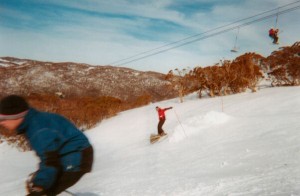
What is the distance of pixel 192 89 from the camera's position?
116 ft

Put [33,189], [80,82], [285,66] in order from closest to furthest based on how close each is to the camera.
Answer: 1. [33,189]
2. [285,66]
3. [80,82]

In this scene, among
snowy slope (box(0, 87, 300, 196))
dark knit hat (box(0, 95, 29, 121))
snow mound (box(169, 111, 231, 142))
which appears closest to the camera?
dark knit hat (box(0, 95, 29, 121))

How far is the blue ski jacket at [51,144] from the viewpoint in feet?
10.2

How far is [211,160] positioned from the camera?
1044 cm

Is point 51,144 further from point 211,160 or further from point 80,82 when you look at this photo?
point 80,82

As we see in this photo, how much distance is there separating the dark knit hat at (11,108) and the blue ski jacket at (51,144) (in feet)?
0.27

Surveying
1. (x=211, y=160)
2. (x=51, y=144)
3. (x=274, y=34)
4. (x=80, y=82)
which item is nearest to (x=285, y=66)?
(x=274, y=34)

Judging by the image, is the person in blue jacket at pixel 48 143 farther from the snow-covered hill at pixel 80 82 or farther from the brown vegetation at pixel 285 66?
the snow-covered hill at pixel 80 82

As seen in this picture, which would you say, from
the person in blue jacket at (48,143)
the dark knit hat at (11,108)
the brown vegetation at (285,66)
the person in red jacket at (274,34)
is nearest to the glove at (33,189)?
the person in blue jacket at (48,143)

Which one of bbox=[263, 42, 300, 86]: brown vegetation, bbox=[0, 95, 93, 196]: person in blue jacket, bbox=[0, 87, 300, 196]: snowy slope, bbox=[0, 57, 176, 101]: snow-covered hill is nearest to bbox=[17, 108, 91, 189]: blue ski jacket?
bbox=[0, 95, 93, 196]: person in blue jacket

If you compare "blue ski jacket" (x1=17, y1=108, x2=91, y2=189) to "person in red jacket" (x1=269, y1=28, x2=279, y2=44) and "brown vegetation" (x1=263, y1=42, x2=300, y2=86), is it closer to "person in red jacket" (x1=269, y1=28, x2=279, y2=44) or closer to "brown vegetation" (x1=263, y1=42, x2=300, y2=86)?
"person in red jacket" (x1=269, y1=28, x2=279, y2=44)

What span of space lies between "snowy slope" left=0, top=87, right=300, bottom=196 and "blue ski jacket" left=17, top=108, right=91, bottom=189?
132 cm

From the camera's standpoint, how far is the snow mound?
1786 centimetres

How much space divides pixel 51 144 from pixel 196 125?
1627 centimetres
